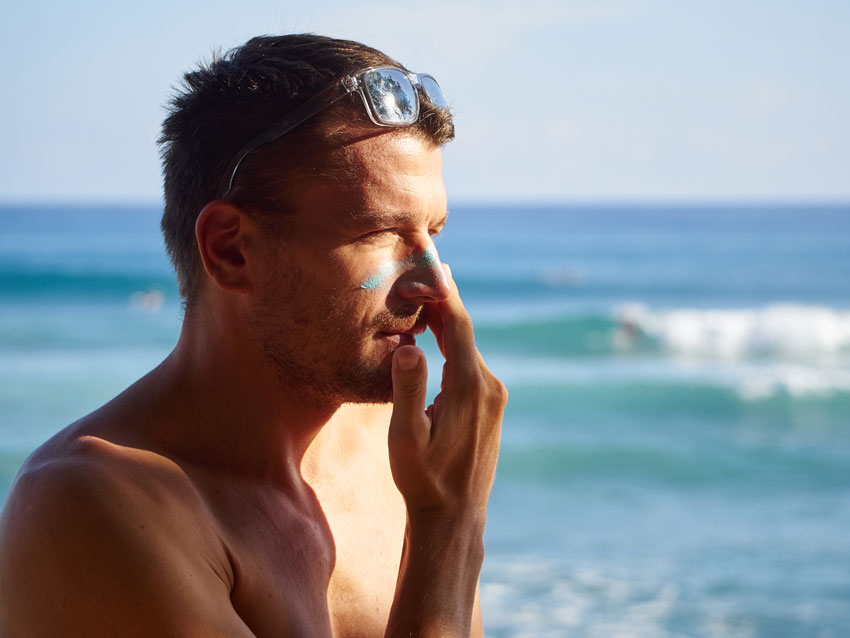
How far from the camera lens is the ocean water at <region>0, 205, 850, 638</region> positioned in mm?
6676

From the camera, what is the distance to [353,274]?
1814 mm

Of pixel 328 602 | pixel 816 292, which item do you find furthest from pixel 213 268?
pixel 816 292

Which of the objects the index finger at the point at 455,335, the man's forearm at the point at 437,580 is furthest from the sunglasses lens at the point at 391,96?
the man's forearm at the point at 437,580

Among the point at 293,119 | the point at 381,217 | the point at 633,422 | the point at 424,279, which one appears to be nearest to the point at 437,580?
the point at 424,279

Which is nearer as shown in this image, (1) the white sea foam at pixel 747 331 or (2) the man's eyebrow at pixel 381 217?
(2) the man's eyebrow at pixel 381 217

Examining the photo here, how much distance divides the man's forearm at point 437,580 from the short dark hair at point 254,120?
2.10 ft

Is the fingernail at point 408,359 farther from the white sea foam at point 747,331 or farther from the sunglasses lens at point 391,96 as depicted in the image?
the white sea foam at point 747,331

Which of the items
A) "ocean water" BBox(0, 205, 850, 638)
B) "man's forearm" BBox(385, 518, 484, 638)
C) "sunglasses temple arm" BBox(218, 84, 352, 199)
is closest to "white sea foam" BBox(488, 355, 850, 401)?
"ocean water" BBox(0, 205, 850, 638)

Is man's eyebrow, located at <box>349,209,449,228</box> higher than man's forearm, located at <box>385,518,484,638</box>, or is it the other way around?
man's eyebrow, located at <box>349,209,449,228</box>

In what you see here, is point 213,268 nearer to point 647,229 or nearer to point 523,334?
point 523,334

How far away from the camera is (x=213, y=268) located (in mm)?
1845

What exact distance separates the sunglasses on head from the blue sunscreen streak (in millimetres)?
247

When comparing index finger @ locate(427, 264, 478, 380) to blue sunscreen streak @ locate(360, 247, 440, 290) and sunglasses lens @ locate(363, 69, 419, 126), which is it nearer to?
blue sunscreen streak @ locate(360, 247, 440, 290)

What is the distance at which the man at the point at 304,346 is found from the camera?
173 cm
